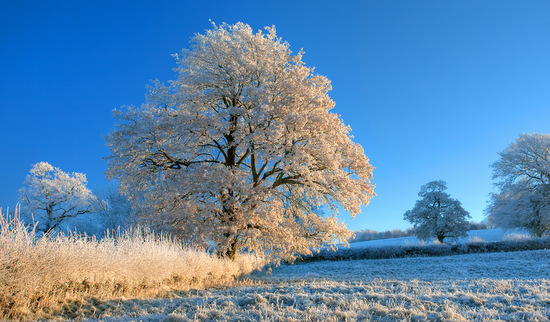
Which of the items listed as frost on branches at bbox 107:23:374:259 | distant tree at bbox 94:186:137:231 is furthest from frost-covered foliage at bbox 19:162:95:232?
frost on branches at bbox 107:23:374:259

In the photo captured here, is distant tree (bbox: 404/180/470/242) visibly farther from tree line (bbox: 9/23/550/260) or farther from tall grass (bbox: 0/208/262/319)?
tall grass (bbox: 0/208/262/319)

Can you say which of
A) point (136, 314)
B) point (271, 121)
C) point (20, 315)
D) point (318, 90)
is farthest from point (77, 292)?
point (318, 90)

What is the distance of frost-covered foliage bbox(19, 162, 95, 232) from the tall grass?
103 ft

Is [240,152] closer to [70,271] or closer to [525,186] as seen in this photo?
[70,271]

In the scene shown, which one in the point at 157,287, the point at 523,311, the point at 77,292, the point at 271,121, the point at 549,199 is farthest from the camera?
the point at 549,199

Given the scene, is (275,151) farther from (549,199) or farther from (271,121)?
(549,199)

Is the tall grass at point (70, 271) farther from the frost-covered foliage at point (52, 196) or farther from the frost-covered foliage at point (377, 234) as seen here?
the frost-covered foliage at point (377, 234)

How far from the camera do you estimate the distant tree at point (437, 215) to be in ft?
118

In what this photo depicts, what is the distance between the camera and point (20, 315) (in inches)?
250

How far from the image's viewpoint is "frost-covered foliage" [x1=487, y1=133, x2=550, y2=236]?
3222 centimetres

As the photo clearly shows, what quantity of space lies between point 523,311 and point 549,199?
34.0 m

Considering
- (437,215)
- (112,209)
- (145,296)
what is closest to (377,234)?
(437,215)

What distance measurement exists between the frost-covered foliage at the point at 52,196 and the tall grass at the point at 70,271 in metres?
31.4

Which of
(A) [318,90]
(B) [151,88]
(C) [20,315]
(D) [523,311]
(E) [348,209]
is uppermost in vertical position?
(B) [151,88]
